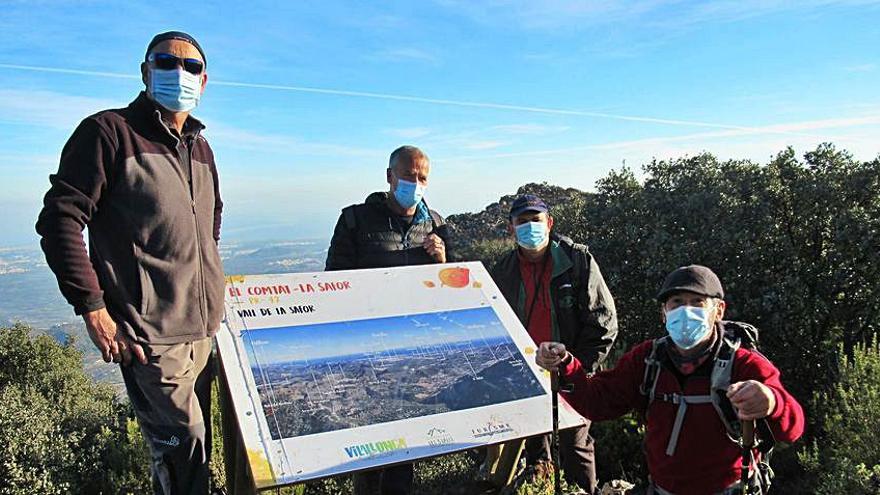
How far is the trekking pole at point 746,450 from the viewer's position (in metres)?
3.07

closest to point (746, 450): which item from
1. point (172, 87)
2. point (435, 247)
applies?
point (435, 247)

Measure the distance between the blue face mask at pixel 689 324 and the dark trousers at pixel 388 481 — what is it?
2.31 metres

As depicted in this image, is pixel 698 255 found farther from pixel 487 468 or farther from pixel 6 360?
pixel 6 360

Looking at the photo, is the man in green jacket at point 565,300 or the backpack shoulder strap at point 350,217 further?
the backpack shoulder strap at point 350,217

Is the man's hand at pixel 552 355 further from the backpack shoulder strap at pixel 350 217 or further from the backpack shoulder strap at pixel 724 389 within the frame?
the backpack shoulder strap at pixel 350 217

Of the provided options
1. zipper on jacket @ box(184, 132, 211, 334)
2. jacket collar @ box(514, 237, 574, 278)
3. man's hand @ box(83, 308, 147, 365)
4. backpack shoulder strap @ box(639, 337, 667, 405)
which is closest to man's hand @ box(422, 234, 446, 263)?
jacket collar @ box(514, 237, 574, 278)

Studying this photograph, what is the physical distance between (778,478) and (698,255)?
2.58m

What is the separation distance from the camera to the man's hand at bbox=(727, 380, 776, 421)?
115 inches

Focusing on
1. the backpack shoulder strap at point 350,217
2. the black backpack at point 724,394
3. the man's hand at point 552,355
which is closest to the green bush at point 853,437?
the black backpack at point 724,394

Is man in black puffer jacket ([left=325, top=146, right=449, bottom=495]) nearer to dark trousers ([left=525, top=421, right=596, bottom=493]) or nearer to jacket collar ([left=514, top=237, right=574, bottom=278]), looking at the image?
jacket collar ([left=514, top=237, right=574, bottom=278])

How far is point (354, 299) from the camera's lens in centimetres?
438

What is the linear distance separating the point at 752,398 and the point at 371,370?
214 cm

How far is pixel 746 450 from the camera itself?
123 inches

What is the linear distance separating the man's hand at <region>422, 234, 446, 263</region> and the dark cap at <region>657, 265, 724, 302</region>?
2.04 m
